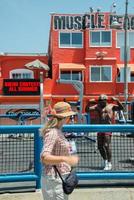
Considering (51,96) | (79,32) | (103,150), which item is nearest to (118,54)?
(79,32)

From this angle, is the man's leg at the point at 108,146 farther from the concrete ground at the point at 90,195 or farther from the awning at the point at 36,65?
the awning at the point at 36,65

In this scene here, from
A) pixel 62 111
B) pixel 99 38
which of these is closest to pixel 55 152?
pixel 62 111

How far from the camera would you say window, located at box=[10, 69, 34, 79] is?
4366 centimetres

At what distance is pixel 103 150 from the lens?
8742mm

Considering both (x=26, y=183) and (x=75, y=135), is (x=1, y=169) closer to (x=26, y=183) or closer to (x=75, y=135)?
(x=26, y=183)

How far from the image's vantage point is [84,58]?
1688 inches

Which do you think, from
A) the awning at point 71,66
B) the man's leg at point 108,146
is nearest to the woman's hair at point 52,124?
the man's leg at point 108,146

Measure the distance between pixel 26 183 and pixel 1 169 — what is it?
0.46m

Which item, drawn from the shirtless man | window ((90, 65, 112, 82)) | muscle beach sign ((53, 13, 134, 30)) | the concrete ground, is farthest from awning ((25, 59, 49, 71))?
the concrete ground

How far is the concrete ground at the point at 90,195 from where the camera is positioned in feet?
23.5

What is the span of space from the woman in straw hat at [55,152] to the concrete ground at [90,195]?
2473 millimetres

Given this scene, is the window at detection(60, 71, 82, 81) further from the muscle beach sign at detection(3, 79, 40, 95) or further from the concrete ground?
the concrete ground

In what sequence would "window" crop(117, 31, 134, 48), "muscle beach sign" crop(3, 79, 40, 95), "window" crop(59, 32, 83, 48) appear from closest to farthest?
"muscle beach sign" crop(3, 79, 40, 95)
"window" crop(59, 32, 83, 48)
"window" crop(117, 31, 134, 48)

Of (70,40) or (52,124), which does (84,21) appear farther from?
Result: (52,124)
